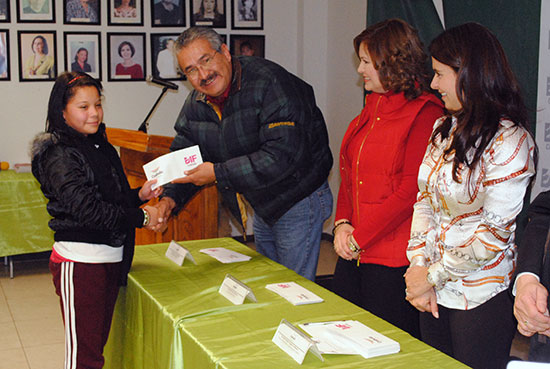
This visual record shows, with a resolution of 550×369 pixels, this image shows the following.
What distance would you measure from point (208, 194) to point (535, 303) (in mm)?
2450

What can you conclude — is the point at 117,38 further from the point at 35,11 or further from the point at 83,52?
the point at 35,11

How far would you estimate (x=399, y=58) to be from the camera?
216 cm

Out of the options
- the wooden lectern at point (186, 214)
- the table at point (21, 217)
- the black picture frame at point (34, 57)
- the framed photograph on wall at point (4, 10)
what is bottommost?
the table at point (21, 217)

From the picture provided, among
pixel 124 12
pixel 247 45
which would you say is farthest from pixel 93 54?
pixel 247 45

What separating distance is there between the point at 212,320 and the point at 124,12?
15.1 ft

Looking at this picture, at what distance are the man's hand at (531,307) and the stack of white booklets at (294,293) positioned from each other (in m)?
0.60

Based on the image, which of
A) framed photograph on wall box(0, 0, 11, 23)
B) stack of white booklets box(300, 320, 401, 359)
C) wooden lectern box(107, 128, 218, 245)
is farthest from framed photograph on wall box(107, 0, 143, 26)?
stack of white booklets box(300, 320, 401, 359)

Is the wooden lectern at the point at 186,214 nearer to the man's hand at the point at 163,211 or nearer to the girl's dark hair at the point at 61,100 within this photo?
the man's hand at the point at 163,211

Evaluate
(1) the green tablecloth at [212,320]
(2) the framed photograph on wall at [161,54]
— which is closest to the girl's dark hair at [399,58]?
(1) the green tablecloth at [212,320]

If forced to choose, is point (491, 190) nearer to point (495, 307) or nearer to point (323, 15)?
point (495, 307)

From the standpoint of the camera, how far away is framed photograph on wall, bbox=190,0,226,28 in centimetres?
607

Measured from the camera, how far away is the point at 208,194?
150 inches

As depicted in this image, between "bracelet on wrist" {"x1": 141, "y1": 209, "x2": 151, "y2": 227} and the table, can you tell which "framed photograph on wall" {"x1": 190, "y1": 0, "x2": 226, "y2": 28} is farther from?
"bracelet on wrist" {"x1": 141, "y1": 209, "x2": 151, "y2": 227}

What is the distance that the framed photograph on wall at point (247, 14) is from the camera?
20.3 ft
